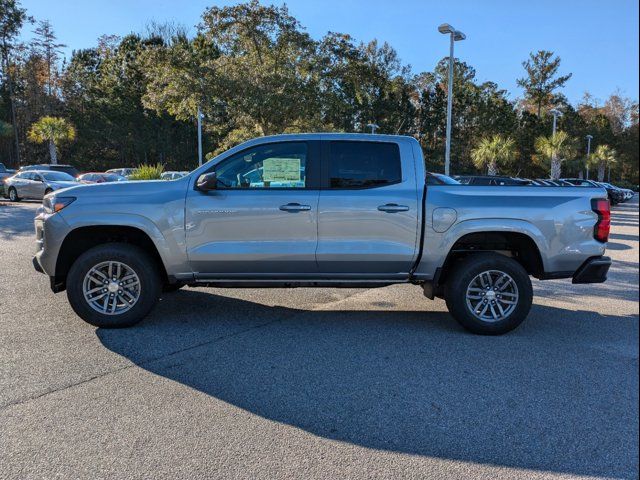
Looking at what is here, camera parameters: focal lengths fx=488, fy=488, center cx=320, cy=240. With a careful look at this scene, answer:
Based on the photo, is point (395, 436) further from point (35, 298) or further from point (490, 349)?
point (35, 298)

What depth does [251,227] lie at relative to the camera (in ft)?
16.8

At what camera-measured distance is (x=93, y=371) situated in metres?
4.07

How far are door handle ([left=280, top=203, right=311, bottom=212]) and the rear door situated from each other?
0.51 ft

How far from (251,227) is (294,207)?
498mm

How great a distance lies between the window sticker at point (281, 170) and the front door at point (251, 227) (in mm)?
69

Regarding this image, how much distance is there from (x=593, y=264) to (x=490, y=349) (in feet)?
4.94

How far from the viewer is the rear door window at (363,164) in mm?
5238

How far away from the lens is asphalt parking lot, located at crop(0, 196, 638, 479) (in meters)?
2.86

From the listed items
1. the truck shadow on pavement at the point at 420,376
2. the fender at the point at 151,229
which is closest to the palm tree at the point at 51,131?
the fender at the point at 151,229

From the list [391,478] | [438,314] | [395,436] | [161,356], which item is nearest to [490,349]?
[438,314]

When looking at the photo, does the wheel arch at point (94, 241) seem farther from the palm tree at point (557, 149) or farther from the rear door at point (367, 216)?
the palm tree at point (557, 149)

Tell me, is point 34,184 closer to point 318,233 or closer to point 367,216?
point 318,233

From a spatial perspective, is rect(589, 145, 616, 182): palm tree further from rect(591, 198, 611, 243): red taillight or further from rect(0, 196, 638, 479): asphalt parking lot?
rect(0, 196, 638, 479): asphalt parking lot

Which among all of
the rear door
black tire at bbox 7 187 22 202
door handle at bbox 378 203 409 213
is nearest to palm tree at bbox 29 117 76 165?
black tire at bbox 7 187 22 202
